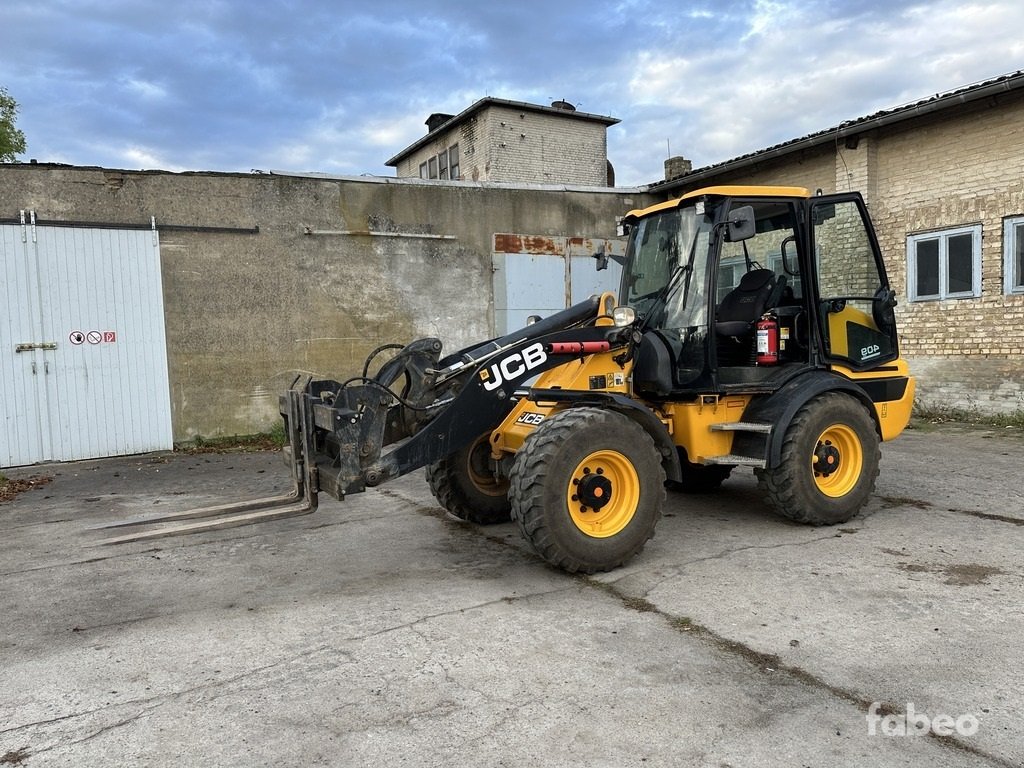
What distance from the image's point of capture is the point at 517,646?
12.0 ft

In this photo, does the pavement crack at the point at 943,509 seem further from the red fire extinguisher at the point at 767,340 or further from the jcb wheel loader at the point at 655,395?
the red fire extinguisher at the point at 767,340

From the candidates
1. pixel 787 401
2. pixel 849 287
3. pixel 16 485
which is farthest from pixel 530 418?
pixel 16 485

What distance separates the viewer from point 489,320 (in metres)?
12.5

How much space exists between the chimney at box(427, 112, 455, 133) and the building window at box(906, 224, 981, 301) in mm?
16996

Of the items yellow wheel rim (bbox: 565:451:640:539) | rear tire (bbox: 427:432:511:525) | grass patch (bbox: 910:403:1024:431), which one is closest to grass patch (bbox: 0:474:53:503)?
rear tire (bbox: 427:432:511:525)

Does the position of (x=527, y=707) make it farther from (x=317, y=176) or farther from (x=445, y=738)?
(x=317, y=176)

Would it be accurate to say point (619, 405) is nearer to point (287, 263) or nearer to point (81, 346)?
point (287, 263)

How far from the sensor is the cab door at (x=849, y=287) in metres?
5.82

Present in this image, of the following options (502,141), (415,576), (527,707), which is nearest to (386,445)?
(415,576)

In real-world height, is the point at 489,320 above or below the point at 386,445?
above

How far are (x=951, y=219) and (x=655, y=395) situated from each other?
→ 7.45 m

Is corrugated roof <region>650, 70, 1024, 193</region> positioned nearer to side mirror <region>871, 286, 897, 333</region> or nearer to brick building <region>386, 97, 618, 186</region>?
side mirror <region>871, 286, 897, 333</region>

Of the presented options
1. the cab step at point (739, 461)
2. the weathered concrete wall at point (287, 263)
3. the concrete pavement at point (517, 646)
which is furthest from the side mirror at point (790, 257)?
the weathered concrete wall at point (287, 263)

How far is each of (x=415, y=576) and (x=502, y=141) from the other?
1871 cm
